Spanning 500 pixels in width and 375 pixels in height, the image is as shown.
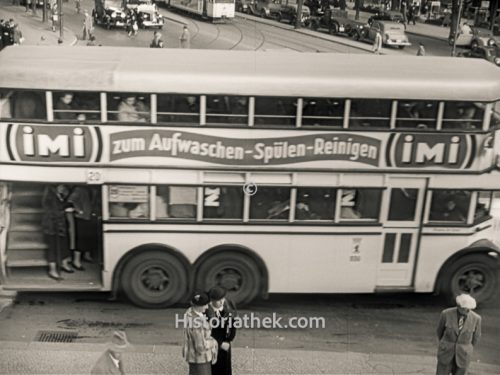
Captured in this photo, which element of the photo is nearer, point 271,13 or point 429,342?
point 429,342

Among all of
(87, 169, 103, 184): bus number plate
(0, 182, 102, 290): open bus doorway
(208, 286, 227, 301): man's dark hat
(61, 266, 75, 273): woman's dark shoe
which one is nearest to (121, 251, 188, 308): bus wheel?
(0, 182, 102, 290): open bus doorway

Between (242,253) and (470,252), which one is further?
(470,252)

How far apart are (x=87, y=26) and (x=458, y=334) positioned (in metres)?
6.18

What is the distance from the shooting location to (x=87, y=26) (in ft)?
30.6

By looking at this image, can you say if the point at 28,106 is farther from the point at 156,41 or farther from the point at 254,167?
the point at 254,167

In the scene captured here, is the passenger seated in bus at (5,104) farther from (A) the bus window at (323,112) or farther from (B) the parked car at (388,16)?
(B) the parked car at (388,16)

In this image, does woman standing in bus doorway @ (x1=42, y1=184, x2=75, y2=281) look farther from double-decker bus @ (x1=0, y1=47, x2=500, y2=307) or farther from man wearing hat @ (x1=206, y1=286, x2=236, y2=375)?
man wearing hat @ (x1=206, y1=286, x2=236, y2=375)

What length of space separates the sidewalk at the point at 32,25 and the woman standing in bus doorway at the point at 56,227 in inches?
92.6

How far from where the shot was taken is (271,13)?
9.19 meters

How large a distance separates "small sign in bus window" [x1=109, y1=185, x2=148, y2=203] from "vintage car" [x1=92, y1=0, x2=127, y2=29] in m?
2.54

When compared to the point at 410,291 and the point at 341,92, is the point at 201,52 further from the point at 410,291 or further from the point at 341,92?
the point at 410,291

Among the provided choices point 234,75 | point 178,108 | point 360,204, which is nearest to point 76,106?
point 178,108

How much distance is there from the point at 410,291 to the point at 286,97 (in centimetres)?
297

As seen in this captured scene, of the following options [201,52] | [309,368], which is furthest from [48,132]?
[309,368]
